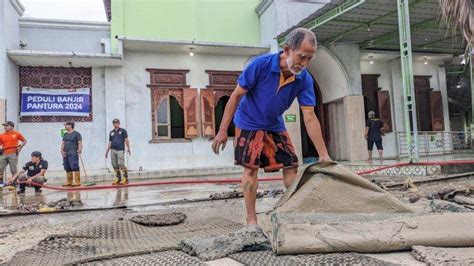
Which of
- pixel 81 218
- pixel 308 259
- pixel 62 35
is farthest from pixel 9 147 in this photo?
pixel 308 259

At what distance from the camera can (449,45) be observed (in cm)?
1418

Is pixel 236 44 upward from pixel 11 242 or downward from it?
upward

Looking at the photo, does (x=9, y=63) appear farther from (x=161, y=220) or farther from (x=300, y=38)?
(x=300, y=38)

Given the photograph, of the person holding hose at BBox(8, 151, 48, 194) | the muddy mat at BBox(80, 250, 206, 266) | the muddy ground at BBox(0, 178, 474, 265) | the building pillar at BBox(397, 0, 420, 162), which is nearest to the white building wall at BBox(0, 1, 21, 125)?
the person holding hose at BBox(8, 151, 48, 194)

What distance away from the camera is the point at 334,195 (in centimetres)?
274

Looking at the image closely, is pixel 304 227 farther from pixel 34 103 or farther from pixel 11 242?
pixel 34 103

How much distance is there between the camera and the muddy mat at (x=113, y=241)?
2.34 m

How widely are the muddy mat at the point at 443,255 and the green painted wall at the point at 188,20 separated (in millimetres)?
11743

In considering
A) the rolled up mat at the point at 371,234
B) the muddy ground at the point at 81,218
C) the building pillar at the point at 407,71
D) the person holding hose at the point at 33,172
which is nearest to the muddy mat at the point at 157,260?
the rolled up mat at the point at 371,234

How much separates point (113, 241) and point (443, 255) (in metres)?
2.09

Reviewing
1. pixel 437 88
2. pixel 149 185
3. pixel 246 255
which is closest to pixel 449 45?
pixel 437 88

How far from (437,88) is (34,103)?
1486 cm

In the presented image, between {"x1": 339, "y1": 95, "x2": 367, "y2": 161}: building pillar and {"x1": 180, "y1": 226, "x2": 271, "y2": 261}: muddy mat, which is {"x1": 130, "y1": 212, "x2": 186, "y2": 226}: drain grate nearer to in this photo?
{"x1": 180, "y1": 226, "x2": 271, "y2": 261}: muddy mat

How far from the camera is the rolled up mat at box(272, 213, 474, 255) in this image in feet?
6.85
